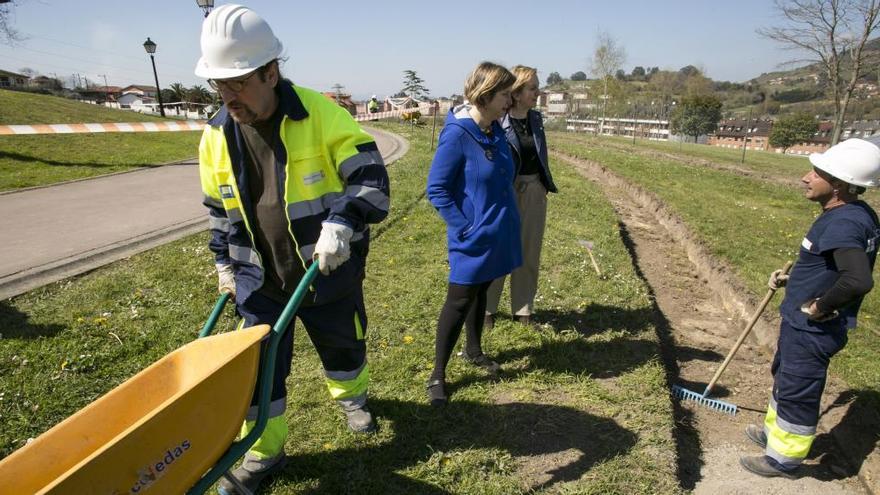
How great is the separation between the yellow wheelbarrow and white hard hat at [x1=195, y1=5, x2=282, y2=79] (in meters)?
0.90

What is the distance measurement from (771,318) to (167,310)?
231 inches

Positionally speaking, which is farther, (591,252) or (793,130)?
(793,130)

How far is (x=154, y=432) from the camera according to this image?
1.64 m

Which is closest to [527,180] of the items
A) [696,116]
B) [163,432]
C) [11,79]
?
[163,432]

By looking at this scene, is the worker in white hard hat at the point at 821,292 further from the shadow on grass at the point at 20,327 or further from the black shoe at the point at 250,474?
the shadow on grass at the point at 20,327

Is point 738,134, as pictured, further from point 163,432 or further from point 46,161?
point 163,432

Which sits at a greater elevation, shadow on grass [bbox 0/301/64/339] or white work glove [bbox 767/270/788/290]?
white work glove [bbox 767/270/788/290]

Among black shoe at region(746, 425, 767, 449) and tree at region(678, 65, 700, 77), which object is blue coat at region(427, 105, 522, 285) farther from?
tree at region(678, 65, 700, 77)

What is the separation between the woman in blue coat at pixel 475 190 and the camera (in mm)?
3223

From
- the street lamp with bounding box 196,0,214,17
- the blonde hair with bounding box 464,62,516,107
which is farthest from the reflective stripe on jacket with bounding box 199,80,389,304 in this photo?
the street lamp with bounding box 196,0,214,17

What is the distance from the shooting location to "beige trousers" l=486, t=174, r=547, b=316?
437cm

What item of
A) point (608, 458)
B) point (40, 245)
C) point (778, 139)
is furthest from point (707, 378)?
point (778, 139)

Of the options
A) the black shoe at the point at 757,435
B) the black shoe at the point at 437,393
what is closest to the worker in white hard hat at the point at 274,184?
the black shoe at the point at 437,393

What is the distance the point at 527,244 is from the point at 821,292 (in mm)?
2137
